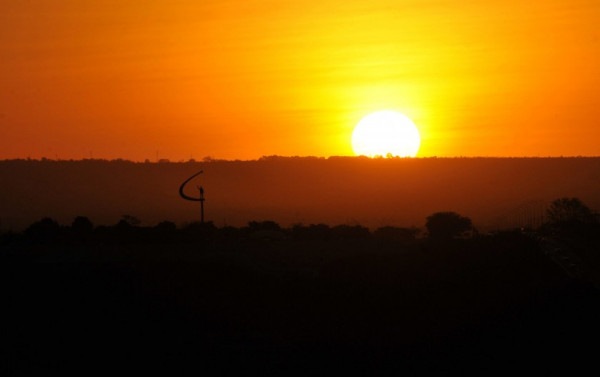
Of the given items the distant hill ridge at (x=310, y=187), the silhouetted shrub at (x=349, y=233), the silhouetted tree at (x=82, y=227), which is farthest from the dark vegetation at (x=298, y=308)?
the distant hill ridge at (x=310, y=187)

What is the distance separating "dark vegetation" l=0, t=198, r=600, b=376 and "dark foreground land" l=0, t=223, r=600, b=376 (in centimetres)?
6

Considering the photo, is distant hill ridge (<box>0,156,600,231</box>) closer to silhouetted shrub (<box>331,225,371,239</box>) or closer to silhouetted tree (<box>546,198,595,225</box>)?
silhouetted tree (<box>546,198,595,225</box>)

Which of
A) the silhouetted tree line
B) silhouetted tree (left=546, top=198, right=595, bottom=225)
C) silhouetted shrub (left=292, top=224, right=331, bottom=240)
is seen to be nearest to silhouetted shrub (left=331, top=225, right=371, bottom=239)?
the silhouetted tree line

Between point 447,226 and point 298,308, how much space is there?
1954 inches

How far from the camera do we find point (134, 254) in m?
45.4

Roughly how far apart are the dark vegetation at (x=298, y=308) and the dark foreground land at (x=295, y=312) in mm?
58

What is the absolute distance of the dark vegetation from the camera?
25.3 meters

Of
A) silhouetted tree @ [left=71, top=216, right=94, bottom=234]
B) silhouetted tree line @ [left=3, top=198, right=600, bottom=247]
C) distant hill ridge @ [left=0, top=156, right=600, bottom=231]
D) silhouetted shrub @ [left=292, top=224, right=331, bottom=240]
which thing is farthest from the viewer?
distant hill ridge @ [left=0, top=156, right=600, bottom=231]

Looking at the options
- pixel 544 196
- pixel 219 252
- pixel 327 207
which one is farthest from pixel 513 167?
pixel 219 252

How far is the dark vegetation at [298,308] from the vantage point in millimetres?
25344

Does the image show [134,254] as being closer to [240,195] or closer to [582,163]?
[240,195]

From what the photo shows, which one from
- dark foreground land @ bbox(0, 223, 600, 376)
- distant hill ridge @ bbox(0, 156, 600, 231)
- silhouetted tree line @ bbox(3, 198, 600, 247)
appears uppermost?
distant hill ridge @ bbox(0, 156, 600, 231)

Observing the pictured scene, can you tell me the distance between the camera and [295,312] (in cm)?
3172

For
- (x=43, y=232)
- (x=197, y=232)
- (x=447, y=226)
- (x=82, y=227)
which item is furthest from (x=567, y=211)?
(x=43, y=232)
